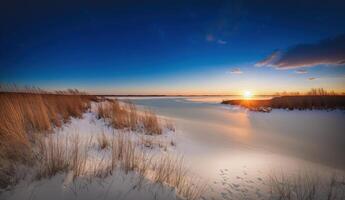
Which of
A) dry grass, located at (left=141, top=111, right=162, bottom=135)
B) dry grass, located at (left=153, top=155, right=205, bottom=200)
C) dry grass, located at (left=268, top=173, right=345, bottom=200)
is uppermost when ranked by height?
dry grass, located at (left=141, top=111, right=162, bottom=135)

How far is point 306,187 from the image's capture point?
2.56 meters

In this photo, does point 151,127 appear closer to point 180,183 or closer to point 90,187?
point 180,183

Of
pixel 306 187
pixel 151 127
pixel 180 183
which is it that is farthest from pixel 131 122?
pixel 306 187

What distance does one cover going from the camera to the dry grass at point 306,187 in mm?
2279

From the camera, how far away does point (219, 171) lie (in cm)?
314

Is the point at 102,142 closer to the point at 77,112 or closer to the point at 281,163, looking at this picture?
the point at 77,112

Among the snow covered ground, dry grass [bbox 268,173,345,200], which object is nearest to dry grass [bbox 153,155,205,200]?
the snow covered ground

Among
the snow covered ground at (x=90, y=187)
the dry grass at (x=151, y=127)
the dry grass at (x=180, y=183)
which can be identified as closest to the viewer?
the snow covered ground at (x=90, y=187)

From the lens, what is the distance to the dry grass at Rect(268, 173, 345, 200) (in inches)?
89.7

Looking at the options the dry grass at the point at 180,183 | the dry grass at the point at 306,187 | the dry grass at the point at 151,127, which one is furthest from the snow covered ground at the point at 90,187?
the dry grass at the point at 151,127

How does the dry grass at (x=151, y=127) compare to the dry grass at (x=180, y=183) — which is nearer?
the dry grass at (x=180, y=183)

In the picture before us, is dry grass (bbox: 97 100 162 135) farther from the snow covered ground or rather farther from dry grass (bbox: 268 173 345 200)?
dry grass (bbox: 268 173 345 200)

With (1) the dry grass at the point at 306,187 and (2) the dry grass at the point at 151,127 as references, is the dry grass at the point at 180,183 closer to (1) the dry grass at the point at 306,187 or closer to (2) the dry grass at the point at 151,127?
(1) the dry grass at the point at 306,187

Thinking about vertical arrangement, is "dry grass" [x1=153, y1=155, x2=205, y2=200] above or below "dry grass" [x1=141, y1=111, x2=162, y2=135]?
below
